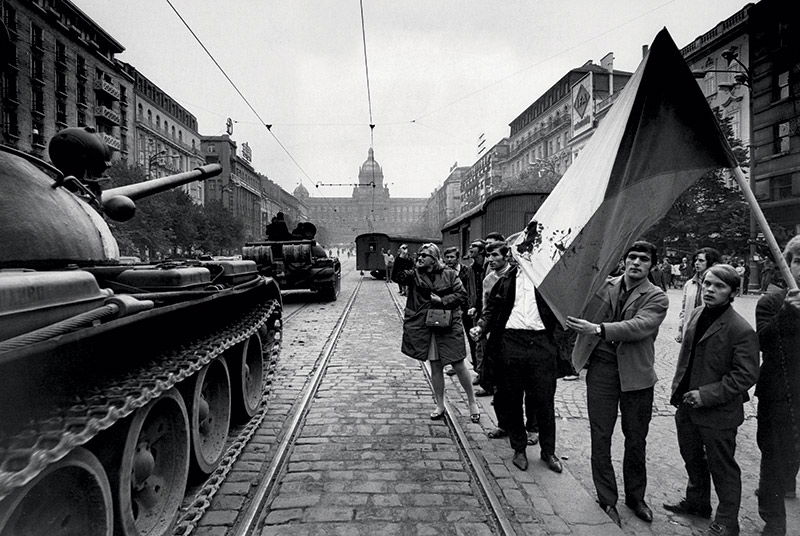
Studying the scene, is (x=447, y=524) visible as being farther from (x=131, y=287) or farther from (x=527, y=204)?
(x=527, y=204)

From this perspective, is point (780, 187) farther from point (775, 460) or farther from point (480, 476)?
point (480, 476)

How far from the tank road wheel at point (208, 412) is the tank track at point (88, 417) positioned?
401mm

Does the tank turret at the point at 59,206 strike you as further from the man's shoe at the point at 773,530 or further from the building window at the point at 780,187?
the building window at the point at 780,187

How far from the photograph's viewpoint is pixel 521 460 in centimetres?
400

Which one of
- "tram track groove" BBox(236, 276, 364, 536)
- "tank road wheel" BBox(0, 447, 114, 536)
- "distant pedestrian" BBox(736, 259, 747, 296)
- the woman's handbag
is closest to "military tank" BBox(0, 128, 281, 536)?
"tank road wheel" BBox(0, 447, 114, 536)

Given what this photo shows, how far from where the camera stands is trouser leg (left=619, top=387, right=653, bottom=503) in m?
3.31

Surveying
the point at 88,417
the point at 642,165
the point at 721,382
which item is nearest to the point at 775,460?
the point at 721,382

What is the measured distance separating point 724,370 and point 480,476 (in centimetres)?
183

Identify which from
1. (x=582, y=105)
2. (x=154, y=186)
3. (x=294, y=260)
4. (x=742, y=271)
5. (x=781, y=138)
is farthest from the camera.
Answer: (x=582, y=105)

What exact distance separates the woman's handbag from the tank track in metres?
2.12

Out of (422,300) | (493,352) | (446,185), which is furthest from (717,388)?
(446,185)

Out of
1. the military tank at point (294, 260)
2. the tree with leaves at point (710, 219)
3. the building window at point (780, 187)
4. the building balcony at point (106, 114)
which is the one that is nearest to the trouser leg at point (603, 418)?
the military tank at point (294, 260)

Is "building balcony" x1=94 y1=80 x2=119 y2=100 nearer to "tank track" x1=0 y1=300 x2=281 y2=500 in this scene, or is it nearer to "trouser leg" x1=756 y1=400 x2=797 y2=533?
"tank track" x1=0 y1=300 x2=281 y2=500

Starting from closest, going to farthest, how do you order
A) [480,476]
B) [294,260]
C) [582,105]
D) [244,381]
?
[480,476], [244,381], [294,260], [582,105]
